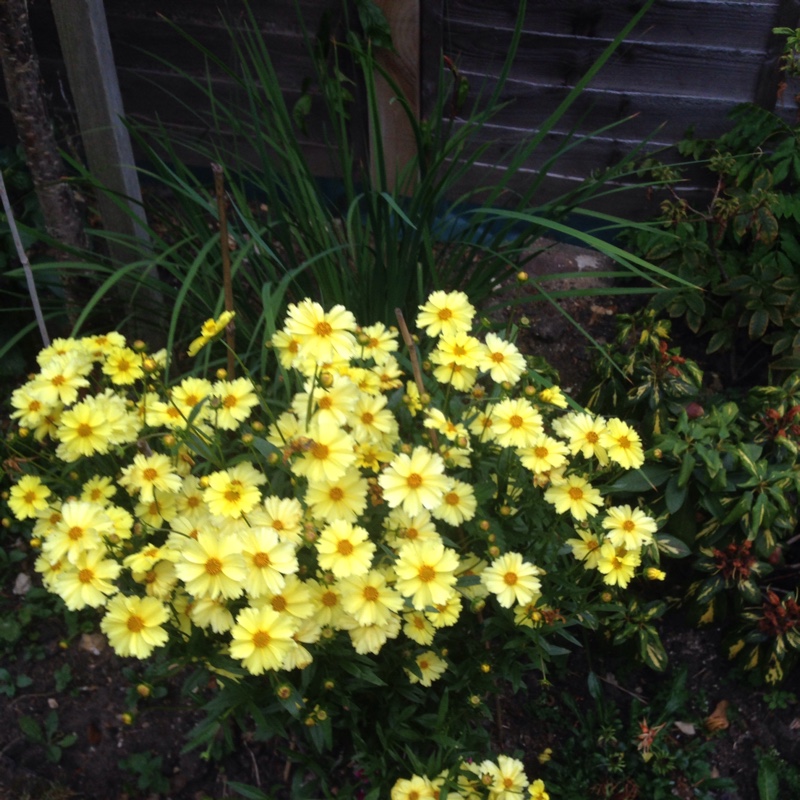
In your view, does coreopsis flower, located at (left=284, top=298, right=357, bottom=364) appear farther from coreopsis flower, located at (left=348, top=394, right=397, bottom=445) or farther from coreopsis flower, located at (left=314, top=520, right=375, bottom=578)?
coreopsis flower, located at (left=314, top=520, right=375, bottom=578)

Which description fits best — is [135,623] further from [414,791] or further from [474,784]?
[474,784]

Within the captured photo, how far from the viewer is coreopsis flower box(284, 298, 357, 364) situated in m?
1.37

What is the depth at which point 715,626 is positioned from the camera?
2170 mm

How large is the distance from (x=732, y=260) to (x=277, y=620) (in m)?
2.19

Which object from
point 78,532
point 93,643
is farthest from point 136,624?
point 93,643

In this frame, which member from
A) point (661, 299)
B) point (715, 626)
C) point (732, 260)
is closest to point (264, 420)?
point (715, 626)

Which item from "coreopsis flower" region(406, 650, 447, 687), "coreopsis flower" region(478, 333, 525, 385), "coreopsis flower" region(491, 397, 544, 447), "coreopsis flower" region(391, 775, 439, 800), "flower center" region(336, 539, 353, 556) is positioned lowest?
"coreopsis flower" region(391, 775, 439, 800)

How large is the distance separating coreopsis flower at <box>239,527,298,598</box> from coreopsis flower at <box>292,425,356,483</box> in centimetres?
11

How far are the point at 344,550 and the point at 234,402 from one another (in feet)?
1.14

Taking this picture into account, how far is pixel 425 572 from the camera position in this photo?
4.09 feet

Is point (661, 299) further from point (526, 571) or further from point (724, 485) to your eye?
point (526, 571)

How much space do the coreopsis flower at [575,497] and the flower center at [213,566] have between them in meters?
0.58

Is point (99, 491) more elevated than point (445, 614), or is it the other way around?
point (99, 491)

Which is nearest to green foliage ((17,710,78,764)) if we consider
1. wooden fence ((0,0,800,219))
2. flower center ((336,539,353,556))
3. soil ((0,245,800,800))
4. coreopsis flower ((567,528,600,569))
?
soil ((0,245,800,800))
